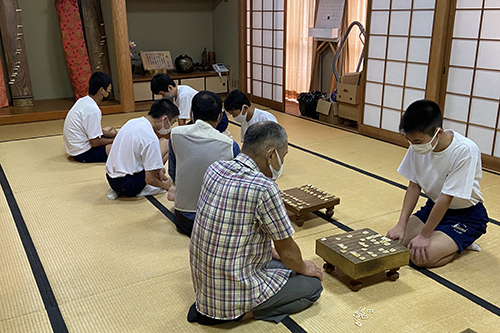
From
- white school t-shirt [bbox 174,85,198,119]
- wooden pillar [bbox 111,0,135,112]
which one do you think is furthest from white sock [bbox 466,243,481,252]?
wooden pillar [bbox 111,0,135,112]

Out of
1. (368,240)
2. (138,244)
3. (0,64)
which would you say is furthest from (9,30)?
(368,240)

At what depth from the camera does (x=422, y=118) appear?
2.26 metres

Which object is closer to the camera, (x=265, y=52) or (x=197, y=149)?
(x=197, y=149)

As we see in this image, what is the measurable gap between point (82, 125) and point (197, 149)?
1.98 metres

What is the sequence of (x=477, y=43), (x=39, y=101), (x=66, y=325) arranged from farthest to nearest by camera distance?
(x=39, y=101) → (x=477, y=43) → (x=66, y=325)

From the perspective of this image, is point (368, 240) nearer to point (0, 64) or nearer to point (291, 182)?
point (291, 182)

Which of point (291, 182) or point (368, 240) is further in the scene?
point (291, 182)

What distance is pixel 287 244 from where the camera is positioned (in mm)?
1876

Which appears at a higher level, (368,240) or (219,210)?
(219,210)

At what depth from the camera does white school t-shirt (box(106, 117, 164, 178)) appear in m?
3.18

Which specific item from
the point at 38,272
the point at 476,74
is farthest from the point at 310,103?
the point at 38,272

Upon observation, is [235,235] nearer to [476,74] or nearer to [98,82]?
[98,82]

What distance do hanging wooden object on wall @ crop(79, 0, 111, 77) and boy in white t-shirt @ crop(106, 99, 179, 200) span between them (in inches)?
168

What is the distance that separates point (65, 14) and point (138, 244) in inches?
209
